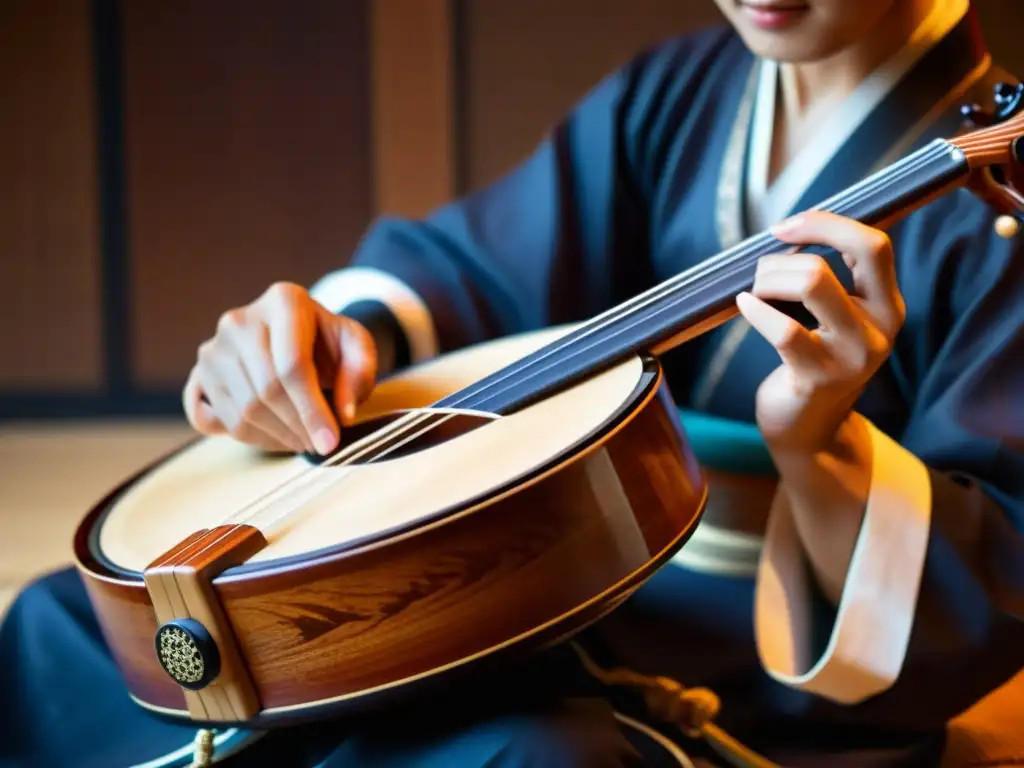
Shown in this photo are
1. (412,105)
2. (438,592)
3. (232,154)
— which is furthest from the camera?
(232,154)

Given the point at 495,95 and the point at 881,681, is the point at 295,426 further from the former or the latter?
the point at 495,95

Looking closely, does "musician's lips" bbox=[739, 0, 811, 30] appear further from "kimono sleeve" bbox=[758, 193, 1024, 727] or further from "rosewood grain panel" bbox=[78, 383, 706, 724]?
"rosewood grain panel" bbox=[78, 383, 706, 724]

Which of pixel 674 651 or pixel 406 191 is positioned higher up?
pixel 406 191

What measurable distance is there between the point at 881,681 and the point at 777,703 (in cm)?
13

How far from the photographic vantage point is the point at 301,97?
127 inches

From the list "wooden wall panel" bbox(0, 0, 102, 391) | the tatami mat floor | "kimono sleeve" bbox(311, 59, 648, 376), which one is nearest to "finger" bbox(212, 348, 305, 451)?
"kimono sleeve" bbox(311, 59, 648, 376)

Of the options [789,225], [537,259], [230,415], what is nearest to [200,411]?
[230,415]

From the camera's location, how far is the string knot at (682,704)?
84 cm

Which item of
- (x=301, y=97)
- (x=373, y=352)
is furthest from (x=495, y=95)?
(x=373, y=352)

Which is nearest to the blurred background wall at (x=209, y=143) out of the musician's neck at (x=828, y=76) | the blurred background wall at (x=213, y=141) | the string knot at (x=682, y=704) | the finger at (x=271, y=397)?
the blurred background wall at (x=213, y=141)

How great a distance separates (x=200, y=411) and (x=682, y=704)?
47cm

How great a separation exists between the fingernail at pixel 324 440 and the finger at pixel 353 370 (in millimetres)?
41

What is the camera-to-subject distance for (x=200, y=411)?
90cm

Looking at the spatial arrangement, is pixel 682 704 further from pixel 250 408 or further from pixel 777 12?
pixel 777 12
